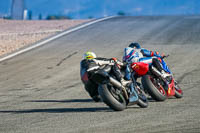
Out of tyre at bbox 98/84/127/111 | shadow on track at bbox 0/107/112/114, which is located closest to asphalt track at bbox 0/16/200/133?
shadow on track at bbox 0/107/112/114

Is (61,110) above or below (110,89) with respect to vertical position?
below

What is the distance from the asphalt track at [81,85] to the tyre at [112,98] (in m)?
0.15

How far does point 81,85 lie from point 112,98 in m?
6.15

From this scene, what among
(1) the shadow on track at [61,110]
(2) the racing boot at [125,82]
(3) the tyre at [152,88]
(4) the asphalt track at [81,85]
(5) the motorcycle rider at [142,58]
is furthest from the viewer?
(5) the motorcycle rider at [142,58]

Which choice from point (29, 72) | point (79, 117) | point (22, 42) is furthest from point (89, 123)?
point (22, 42)

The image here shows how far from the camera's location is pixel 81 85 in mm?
15727

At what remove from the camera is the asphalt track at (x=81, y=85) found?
865 centimetres

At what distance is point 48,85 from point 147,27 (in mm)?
14850

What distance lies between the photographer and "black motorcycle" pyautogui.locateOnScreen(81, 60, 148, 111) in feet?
31.5

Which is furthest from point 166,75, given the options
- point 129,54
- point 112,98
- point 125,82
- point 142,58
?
point 112,98

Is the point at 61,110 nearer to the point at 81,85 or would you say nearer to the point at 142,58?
the point at 142,58

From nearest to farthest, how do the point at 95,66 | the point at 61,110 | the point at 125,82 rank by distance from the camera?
the point at 95,66 < the point at 125,82 < the point at 61,110

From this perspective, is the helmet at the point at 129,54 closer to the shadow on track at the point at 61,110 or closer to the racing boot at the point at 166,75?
the racing boot at the point at 166,75

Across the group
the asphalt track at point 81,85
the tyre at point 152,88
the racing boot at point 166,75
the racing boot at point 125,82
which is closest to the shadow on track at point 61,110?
the asphalt track at point 81,85
